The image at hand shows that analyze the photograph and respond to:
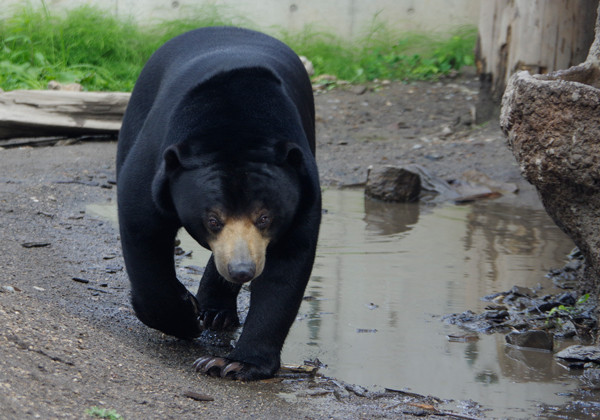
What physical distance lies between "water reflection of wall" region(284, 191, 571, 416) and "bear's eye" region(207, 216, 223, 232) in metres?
0.77

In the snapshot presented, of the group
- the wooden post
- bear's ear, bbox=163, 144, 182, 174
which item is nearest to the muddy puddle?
bear's ear, bbox=163, 144, 182, 174

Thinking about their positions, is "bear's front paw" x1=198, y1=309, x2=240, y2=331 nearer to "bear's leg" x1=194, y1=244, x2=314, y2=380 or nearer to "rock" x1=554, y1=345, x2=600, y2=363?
"bear's leg" x1=194, y1=244, x2=314, y2=380

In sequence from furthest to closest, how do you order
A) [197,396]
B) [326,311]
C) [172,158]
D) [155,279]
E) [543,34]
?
[543,34], [326,311], [155,279], [172,158], [197,396]

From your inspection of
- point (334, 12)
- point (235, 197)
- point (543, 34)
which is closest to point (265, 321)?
point (235, 197)

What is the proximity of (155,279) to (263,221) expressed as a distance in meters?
0.63

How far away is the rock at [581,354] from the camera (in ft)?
10.7

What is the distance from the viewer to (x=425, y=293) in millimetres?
4254

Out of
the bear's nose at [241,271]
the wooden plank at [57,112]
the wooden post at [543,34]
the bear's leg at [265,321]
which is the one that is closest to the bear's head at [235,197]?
the bear's nose at [241,271]

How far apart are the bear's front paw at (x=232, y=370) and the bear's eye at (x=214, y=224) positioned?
0.54 meters

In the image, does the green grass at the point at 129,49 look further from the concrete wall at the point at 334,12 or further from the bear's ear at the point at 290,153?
the bear's ear at the point at 290,153

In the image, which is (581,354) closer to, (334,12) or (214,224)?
(214,224)

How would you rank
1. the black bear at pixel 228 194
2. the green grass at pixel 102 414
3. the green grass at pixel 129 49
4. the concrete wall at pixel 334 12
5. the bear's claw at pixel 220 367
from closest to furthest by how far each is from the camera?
the green grass at pixel 102 414, the black bear at pixel 228 194, the bear's claw at pixel 220 367, the green grass at pixel 129 49, the concrete wall at pixel 334 12

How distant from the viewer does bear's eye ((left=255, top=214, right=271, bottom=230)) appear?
2807 millimetres

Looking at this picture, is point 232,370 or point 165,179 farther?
point 232,370
